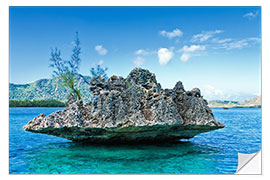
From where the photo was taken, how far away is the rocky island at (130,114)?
333 inches

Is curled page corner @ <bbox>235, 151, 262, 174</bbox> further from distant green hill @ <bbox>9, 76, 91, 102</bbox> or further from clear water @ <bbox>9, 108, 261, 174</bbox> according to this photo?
distant green hill @ <bbox>9, 76, 91, 102</bbox>

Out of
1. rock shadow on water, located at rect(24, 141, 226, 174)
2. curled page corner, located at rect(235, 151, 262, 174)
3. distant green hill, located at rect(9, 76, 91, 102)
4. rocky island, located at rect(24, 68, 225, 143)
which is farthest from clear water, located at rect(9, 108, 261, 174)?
distant green hill, located at rect(9, 76, 91, 102)

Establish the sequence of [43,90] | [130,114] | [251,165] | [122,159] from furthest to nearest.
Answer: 1. [43,90]
2. [130,114]
3. [122,159]
4. [251,165]

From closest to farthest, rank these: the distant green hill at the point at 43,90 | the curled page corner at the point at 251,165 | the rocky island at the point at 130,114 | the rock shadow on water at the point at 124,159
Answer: the curled page corner at the point at 251,165 < the rock shadow on water at the point at 124,159 < the rocky island at the point at 130,114 < the distant green hill at the point at 43,90

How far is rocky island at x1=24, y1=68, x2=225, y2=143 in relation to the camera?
8.46m

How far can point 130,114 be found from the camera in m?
8.57

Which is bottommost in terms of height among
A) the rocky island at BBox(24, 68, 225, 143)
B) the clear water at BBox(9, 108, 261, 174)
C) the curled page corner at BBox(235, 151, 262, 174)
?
the clear water at BBox(9, 108, 261, 174)

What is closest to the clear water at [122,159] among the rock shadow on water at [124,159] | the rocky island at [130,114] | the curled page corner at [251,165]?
the rock shadow on water at [124,159]

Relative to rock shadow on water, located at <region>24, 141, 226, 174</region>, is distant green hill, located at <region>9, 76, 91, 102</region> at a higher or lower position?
higher

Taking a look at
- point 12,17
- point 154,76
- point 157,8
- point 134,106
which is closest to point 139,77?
point 154,76
